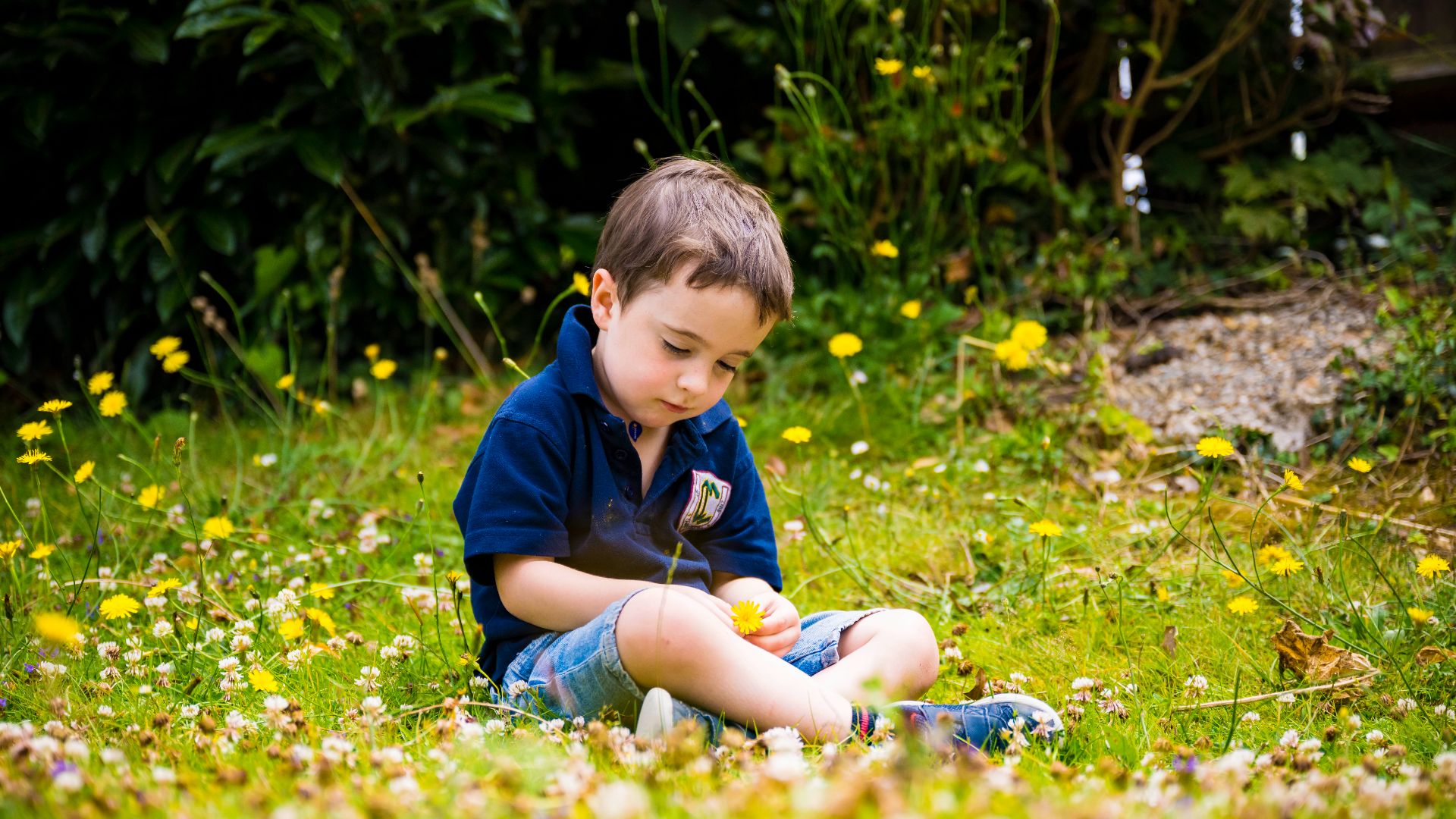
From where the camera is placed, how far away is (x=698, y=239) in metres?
1.70

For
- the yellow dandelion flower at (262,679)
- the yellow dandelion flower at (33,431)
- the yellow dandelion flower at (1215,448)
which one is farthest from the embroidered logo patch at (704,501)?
the yellow dandelion flower at (33,431)

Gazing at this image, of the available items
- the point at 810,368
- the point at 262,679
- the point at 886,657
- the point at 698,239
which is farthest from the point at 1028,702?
the point at 810,368

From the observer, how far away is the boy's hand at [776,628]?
1715 millimetres

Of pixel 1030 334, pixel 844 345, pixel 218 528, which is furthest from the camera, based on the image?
pixel 844 345

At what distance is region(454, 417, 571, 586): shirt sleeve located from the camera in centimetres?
167

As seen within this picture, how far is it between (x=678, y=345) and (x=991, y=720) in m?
0.70

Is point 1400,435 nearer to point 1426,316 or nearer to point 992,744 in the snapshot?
point 1426,316

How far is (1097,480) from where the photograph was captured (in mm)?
2775

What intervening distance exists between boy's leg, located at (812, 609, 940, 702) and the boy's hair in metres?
0.52

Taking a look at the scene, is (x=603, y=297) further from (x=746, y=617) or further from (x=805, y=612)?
(x=805, y=612)

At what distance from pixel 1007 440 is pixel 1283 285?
4.77ft

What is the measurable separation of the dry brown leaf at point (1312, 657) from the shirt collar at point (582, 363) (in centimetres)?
99

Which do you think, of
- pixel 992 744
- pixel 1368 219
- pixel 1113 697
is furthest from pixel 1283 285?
pixel 992 744

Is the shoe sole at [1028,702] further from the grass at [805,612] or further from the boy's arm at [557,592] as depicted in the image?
the boy's arm at [557,592]
